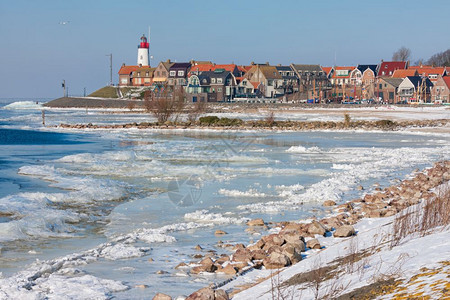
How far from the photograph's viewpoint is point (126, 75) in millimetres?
129875

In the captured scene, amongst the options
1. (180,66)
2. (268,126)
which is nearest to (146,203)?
(268,126)

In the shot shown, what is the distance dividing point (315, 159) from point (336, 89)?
9275 cm

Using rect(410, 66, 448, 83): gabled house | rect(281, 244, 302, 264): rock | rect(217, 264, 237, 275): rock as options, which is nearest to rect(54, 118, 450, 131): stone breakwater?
rect(281, 244, 302, 264): rock

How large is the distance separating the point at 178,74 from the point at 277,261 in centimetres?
11201

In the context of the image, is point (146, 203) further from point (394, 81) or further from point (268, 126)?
point (394, 81)

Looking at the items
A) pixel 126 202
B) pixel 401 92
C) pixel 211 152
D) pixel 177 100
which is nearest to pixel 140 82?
pixel 401 92

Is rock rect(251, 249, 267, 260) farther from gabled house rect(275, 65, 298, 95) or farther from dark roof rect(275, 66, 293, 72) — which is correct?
dark roof rect(275, 66, 293, 72)

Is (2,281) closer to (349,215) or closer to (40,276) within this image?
(40,276)

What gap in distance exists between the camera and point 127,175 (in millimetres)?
18719

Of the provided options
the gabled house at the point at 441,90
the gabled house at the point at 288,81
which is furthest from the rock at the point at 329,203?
the gabled house at the point at 288,81

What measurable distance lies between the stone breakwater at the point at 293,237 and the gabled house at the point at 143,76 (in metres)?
115

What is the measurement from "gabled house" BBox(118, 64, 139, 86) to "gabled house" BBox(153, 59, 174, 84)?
8.29 meters

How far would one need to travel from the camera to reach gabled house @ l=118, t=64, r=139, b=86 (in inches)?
5113

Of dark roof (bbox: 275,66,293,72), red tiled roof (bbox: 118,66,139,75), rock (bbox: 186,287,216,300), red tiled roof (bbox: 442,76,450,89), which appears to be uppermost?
red tiled roof (bbox: 118,66,139,75)
